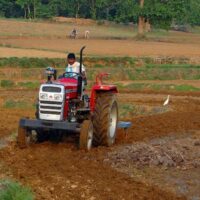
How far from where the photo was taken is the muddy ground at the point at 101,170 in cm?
946

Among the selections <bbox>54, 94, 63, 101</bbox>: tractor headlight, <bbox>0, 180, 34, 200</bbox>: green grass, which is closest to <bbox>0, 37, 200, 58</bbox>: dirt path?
<bbox>54, 94, 63, 101</bbox>: tractor headlight

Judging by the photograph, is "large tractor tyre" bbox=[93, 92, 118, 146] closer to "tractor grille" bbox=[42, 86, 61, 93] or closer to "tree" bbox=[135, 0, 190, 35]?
"tractor grille" bbox=[42, 86, 61, 93]

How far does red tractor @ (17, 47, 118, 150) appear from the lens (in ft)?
42.0

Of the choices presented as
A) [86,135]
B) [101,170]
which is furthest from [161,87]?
[101,170]

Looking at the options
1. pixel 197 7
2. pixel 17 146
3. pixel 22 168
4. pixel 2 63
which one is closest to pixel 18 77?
pixel 2 63

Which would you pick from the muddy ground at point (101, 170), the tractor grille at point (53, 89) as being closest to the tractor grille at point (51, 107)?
A: the tractor grille at point (53, 89)

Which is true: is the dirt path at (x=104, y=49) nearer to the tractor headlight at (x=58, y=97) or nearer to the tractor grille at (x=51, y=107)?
the tractor grille at (x=51, y=107)

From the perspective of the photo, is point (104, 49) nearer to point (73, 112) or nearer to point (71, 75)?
point (71, 75)

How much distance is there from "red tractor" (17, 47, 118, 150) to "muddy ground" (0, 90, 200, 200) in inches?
12.1

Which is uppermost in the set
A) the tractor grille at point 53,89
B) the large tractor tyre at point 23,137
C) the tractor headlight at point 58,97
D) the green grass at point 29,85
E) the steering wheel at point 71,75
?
the steering wheel at point 71,75

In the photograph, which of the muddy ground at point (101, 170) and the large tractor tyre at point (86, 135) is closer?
the muddy ground at point (101, 170)

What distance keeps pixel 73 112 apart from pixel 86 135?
83 centimetres

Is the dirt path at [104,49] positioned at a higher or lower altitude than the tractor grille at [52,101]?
lower

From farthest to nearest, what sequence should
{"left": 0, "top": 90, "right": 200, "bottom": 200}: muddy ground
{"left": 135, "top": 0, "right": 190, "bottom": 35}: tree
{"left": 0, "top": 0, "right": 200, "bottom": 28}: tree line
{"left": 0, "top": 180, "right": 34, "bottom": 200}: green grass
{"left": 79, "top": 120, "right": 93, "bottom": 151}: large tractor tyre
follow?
{"left": 0, "top": 0, "right": 200, "bottom": 28}: tree line → {"left": 135, "top": 0, "right": 190, "bottom": 35}: tree → {"left": 79, "top": 120, "right": 93, "bottom": 151}: large tractor tyre → {"left": 0, "top": 90, "right": 200, "bottom": 200}: muddy ground → {"left": 0, "top": 180, "right": 34, "bottom": 200}: green grass
